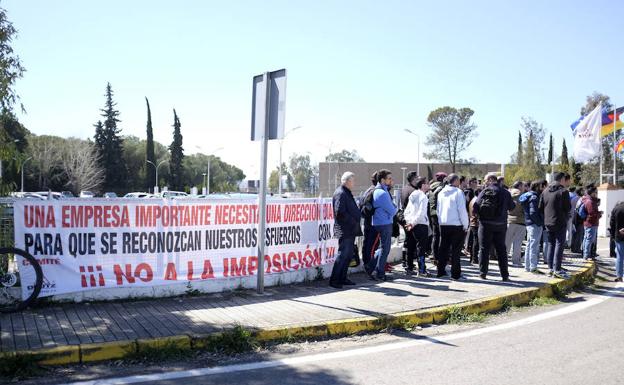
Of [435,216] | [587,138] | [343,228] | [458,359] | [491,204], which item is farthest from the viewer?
[587,138]

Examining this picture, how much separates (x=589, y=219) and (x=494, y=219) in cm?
483

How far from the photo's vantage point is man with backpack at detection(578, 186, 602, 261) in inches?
486

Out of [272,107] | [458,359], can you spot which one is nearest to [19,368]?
[458,359]

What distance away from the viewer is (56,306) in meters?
6.67

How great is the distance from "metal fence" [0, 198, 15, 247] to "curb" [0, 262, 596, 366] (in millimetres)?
2318

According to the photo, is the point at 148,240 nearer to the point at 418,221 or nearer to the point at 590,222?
the point at 418,221

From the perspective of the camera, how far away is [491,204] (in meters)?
8.93

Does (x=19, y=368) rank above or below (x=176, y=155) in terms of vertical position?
below

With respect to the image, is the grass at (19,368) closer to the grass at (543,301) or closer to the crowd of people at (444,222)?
the crowd of people at (444,222)

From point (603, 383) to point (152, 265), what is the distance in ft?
18.6

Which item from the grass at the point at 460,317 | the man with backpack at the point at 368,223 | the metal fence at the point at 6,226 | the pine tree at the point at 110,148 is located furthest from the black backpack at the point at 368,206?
the pine tree at the point at 110,148

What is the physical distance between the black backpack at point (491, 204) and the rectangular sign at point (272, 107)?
3.90 m

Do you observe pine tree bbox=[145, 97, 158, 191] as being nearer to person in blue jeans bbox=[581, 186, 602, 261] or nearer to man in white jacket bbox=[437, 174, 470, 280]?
person in blue jeans bbox=[581, 186, 602, 261]

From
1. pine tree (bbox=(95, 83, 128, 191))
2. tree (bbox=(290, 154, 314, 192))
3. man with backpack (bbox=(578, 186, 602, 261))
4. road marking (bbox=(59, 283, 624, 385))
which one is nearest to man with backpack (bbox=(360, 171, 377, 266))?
road marking (bbox=(59, 283, 624, 385))
